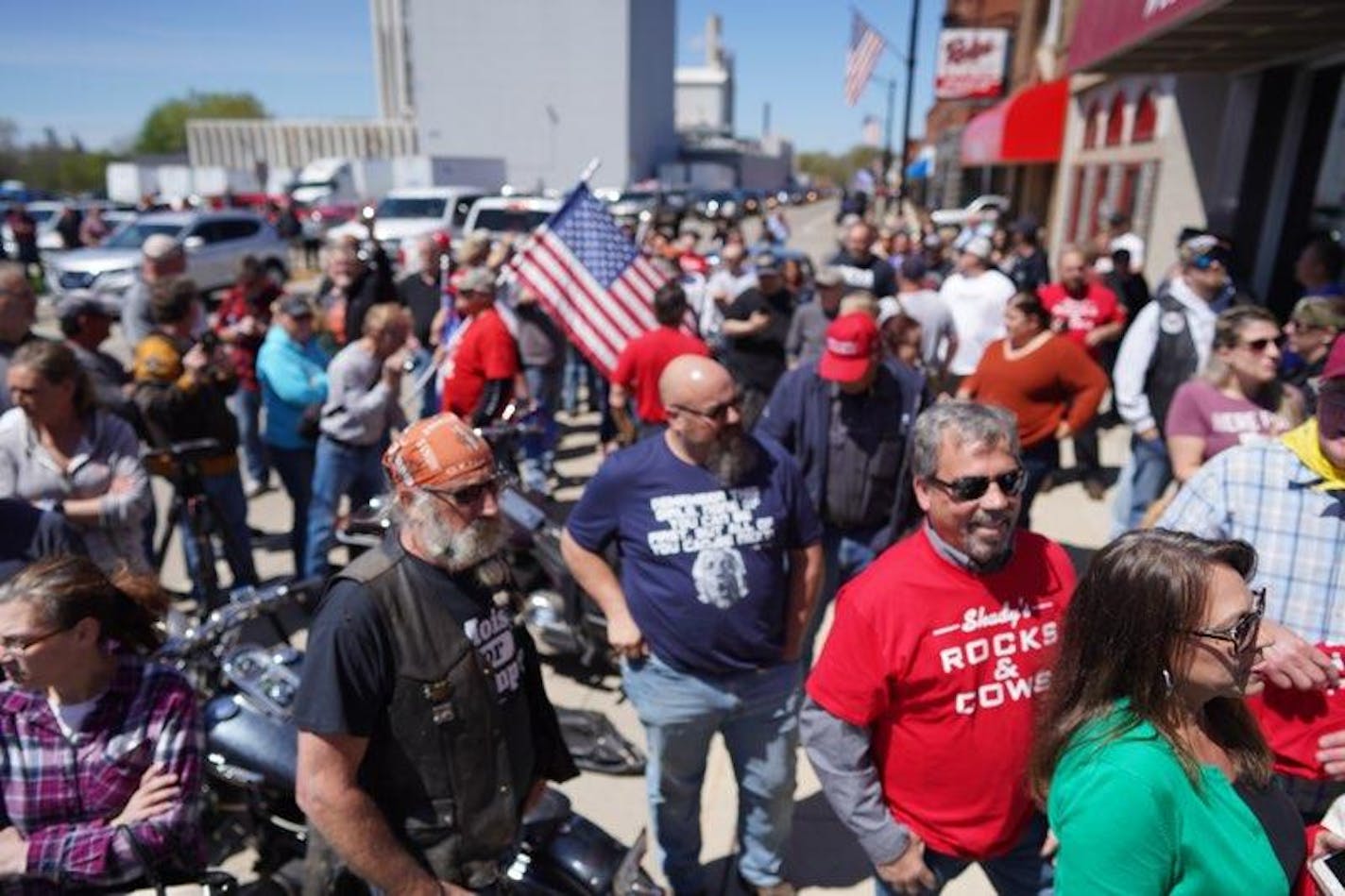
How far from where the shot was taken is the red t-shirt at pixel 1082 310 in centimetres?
720

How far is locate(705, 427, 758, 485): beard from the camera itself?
2736 millimetres

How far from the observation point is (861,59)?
70.9 ft

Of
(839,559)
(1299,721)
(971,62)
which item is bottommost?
(839,559)

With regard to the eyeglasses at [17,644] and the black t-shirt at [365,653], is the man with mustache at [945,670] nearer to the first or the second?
the black t-shirt at [365,653]

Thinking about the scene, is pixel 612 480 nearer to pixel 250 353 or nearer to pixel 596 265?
pixel 596 265

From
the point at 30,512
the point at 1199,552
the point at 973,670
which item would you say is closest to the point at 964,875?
the point at 973,670

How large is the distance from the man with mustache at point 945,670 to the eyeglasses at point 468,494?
0.92 meters

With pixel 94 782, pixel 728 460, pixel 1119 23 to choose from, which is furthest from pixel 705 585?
pixel 1119 23

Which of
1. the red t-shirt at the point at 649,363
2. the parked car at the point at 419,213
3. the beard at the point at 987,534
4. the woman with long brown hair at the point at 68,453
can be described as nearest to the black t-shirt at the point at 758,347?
the red t-shirt at the point at 649,363

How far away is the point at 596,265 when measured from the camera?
5.82 metres

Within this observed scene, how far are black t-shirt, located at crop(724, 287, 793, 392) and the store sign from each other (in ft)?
66.9

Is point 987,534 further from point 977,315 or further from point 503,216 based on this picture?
point 503,216

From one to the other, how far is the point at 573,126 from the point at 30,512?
69.9 meters

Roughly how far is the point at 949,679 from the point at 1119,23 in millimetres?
7909
